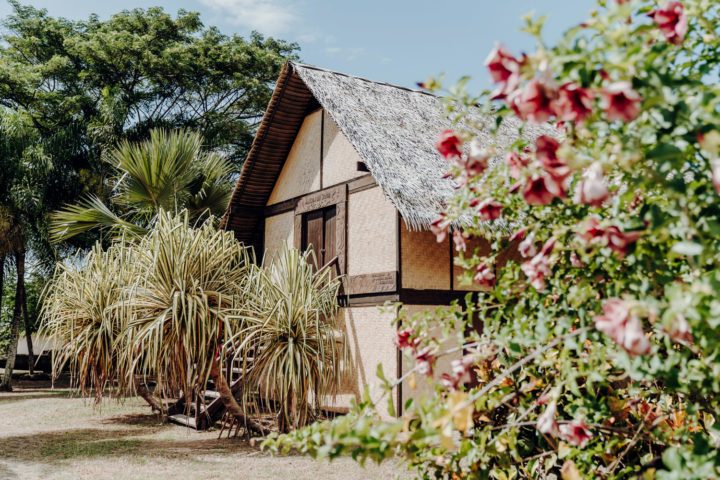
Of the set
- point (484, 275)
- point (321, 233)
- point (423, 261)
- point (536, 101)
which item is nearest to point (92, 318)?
point (321, 233)

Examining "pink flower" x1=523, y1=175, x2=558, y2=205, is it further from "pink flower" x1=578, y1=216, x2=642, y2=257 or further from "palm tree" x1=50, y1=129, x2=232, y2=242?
"palm tree" x1=50, y1=129, x2=232, y2=242

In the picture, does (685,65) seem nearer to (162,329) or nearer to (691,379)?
(691,379)

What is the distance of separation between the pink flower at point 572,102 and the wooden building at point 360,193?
6.02 meters

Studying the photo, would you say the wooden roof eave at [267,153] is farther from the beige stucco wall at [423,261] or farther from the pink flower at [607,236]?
the pink flower at [607,236]

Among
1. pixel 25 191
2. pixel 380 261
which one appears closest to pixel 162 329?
pixel 380 261

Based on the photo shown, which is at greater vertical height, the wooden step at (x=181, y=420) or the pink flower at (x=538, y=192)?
the pink flower at (x=538, y=192)

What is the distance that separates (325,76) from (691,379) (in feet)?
28.6

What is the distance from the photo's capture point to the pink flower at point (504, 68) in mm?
1487

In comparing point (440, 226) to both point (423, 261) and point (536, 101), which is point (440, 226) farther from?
point (423, 261)

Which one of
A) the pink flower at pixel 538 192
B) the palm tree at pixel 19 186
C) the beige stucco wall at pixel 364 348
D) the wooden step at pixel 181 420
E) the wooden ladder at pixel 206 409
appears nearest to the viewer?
the pink flower at pixel 538 192

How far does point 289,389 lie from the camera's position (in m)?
7.04

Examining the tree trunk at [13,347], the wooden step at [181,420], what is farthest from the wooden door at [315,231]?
the tree trunk at [13,347]

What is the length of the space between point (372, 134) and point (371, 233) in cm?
139

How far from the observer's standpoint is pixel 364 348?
Answer: 877cm
